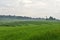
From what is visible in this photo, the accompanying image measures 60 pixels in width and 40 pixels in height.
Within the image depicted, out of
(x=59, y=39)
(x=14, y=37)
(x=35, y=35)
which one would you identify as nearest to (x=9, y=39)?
(x=14, y=37)

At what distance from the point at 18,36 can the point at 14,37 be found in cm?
102

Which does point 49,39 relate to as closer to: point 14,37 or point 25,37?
point 25,37

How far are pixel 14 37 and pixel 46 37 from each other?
6091 mm

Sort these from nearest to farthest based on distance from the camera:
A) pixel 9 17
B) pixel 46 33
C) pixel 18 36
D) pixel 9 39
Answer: pixel 9 39, pixel 18 36, pixel 46 33, pixel 9 17

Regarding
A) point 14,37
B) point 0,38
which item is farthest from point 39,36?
point 0,38

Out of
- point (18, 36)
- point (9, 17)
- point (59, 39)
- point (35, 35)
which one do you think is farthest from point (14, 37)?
point (9, 17)

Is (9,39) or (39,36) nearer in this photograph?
(9,39)

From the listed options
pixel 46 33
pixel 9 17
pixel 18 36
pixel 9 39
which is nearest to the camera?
pixel 9 39

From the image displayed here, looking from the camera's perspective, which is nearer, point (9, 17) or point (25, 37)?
point (25, 37)

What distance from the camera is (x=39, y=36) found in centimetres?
2948

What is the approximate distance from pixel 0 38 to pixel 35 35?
21.8ft

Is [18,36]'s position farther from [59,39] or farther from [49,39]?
[59,39]

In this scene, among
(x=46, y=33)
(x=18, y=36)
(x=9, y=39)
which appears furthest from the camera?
(x=46, y=33)

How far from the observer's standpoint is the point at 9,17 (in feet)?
385
